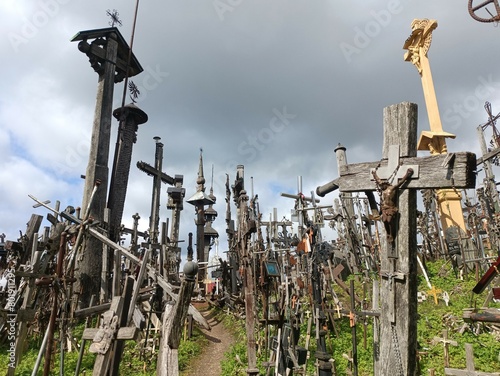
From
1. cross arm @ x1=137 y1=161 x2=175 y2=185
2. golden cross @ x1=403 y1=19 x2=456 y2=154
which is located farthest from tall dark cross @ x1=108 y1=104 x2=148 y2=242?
golden cross @ x1=403 y1=19 x2=456 y2=154

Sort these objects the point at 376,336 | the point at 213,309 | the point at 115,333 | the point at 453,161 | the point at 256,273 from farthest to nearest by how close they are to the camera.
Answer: the point at 213,309 → the point at 256,273 → the point at 376,336 → the point at 115,333 → the point at 453,161

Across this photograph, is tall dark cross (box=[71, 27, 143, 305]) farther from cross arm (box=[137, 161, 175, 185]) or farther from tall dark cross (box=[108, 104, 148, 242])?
cross arm (box=[137, 161, 175, 185])

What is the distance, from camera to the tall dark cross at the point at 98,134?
10.5 metres

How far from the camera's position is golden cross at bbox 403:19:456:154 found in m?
16.1

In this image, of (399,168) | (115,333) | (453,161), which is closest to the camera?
(453,161)

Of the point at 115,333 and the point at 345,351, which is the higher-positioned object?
the point at 115,333

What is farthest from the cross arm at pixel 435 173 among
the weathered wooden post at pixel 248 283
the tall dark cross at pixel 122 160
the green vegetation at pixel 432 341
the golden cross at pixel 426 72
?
the golden cross at pixel 426 72

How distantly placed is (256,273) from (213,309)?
23.5ft

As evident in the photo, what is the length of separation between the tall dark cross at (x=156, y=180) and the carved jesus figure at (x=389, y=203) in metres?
13.0

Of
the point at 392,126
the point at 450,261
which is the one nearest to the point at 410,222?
the point at 392,126

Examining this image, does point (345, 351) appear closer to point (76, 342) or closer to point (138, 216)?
point (76, 342)

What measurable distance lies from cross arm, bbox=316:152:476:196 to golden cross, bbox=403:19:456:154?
14677 mm

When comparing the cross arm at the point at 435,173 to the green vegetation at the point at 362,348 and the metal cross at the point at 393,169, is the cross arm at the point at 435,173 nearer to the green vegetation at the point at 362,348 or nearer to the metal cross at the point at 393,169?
the metal cross at the point at 393,169

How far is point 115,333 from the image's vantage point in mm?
3721
